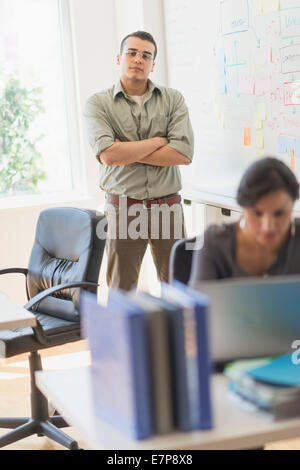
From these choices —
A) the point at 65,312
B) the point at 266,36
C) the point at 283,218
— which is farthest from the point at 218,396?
the point at 266,36

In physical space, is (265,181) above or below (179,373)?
above

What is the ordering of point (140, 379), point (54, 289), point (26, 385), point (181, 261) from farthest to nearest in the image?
point (26, 385), point (54, 289), point (181, 261), point (140, 379)

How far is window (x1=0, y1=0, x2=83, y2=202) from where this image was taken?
438cm

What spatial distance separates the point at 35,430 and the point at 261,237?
5.70ft

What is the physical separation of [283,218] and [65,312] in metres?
Result: 1.64

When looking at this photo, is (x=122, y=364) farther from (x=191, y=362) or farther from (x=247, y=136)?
(x=247, y=136)

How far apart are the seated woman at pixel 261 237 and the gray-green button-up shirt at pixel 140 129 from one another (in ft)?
5.45

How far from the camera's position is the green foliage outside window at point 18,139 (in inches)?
173

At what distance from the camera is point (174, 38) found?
407cm

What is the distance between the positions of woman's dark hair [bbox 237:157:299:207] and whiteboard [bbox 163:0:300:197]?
144cm

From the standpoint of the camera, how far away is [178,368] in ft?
4.00

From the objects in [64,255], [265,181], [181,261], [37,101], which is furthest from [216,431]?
[37,101]
